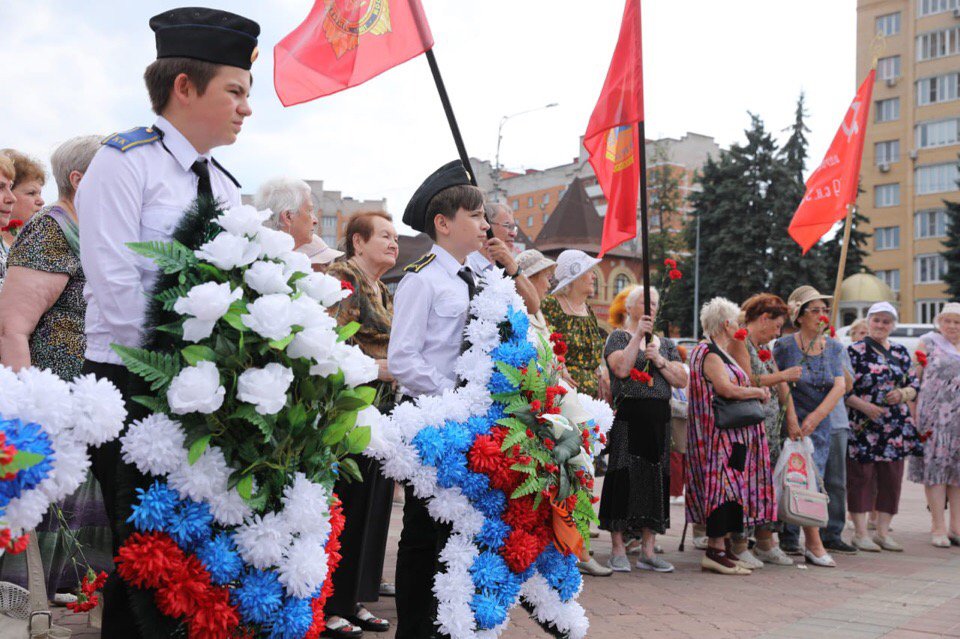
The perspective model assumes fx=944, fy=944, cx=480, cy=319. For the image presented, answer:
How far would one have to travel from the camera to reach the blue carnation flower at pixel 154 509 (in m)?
2.44

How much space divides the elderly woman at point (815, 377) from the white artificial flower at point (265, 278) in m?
6.70

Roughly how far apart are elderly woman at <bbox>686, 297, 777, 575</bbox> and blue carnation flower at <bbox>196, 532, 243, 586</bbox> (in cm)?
555

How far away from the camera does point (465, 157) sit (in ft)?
15.5

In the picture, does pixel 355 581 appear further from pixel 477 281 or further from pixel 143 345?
pixel 143 345

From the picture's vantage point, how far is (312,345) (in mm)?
2514

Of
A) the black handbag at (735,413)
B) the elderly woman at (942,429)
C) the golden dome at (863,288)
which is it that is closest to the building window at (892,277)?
the golden dome at (863,288)

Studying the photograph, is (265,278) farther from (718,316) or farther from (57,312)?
(718,316)

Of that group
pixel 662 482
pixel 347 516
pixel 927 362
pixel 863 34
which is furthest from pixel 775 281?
pixel 347 516

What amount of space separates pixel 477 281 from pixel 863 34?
70.5 meters

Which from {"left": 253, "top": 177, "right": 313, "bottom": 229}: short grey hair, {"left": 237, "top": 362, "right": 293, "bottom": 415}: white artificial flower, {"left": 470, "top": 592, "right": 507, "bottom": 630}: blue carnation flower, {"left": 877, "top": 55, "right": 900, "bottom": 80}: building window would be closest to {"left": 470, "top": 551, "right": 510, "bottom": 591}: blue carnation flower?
{"left": 470, "top": 592, "right": 507, "bottom": 630}: blue carnation flower

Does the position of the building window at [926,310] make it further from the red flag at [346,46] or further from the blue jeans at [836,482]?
the red flag at [346,46]

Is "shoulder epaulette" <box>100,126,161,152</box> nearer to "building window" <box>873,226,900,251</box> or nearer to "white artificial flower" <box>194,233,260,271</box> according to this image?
"white artificial flower" <box>194,233,260,271</box>

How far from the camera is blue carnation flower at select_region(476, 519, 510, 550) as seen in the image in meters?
3.56

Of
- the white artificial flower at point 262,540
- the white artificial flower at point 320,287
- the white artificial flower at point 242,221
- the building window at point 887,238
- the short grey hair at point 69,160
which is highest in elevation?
the building window at point 887,238
